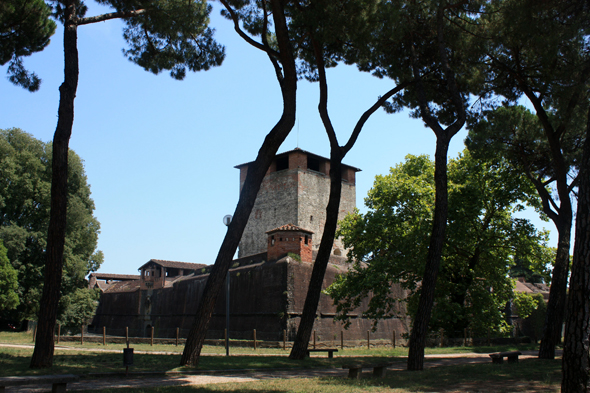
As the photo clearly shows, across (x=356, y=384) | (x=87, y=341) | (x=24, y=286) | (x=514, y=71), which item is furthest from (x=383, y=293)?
(x=24, y=286)

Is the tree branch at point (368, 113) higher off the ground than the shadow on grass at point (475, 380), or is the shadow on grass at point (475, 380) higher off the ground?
the tree branch at point (368, 113)

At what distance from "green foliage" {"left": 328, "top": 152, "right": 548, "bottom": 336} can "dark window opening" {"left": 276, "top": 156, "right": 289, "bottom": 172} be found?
59.2 ft

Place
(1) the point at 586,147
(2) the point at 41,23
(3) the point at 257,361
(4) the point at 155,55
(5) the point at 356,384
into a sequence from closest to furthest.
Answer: (1) the point at 586,147, (5) the point at 356,384, (3) the point at 257,361, (2) the point at 41,23, (4) the point at 155,55

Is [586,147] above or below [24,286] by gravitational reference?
above

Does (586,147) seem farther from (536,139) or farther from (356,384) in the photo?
(536,139)

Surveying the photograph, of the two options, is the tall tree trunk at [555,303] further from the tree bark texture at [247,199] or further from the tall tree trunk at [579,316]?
the tall tree trunk at [579,316]

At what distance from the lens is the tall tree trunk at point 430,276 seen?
348 inches

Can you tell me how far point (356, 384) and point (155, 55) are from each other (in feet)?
30.5

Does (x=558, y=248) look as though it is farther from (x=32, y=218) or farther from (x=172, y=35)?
(x=32, y=218)

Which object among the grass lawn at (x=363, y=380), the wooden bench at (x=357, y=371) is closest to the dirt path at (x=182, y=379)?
the grass lawn at (x=363, y=380)

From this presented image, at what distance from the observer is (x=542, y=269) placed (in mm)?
16969

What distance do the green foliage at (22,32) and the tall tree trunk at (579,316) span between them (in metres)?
11.3

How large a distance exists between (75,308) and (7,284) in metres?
4.14

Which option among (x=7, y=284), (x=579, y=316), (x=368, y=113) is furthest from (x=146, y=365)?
(x=7, y=284)
